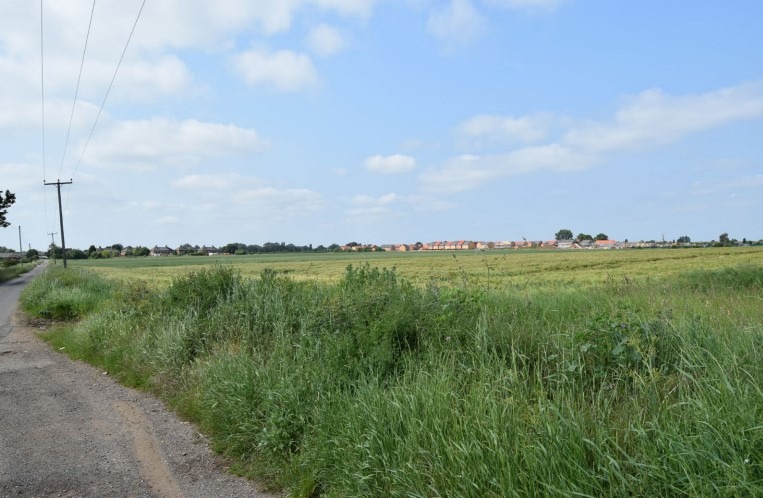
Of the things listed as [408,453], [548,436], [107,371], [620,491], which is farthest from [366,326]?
[107,371]

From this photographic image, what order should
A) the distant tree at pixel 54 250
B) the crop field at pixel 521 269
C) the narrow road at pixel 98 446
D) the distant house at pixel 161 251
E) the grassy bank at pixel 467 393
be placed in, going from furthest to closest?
the distant house at pixel 161 251 → the distant tree at pixel 54 250 → the crop field at pixel 521 269 → the narrow road at pixel 98 446 → the grassy bank at pixel 467 393

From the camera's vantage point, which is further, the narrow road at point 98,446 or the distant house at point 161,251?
the distant house at point 161,251

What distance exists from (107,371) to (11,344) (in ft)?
17.5

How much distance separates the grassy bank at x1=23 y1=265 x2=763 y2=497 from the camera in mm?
3197

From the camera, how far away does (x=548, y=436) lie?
345 centimetres

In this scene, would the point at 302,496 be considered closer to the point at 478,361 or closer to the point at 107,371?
the point at 478,361

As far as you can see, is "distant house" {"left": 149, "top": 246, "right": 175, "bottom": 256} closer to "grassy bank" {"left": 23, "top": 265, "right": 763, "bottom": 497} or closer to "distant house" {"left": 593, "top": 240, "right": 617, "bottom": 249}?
"distant house" {"left": 593, "top": 240, "right": 617, "bottom": 249}

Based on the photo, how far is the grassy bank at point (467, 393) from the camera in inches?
126

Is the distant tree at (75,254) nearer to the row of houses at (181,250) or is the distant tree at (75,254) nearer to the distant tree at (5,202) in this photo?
the row of houses at (181,250)

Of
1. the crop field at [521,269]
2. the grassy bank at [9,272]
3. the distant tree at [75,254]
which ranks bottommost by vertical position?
the crop field at [521,269]

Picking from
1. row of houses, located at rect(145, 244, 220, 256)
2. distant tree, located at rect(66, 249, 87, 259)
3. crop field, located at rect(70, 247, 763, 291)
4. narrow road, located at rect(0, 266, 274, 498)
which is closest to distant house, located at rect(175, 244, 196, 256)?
row of houses, located at rect(145, 244, 220, 256)

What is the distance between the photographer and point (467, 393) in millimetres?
4590

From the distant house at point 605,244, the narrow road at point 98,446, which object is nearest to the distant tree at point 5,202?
the narrow road at point 98,446

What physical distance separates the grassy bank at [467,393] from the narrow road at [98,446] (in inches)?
12.3
